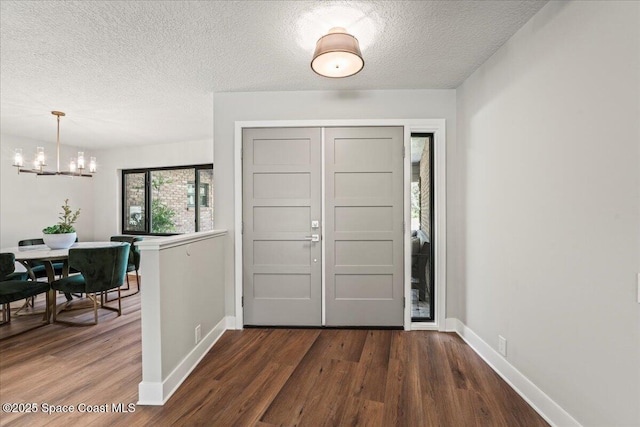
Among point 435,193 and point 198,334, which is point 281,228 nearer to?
point 198,334

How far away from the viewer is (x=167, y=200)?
5.42 m

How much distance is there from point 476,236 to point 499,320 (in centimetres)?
70

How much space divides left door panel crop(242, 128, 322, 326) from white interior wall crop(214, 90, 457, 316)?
0.16 meters

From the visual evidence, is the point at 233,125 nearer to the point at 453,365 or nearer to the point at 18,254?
the point at 18,254

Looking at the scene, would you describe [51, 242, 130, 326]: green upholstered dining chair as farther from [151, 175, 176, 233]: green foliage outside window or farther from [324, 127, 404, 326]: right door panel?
[324, 127, 404, 326]: right door panel

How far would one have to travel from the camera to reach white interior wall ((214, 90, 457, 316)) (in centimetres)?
291

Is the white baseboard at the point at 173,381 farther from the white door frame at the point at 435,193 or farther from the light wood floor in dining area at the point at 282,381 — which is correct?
the white door frame at the point at 435,193

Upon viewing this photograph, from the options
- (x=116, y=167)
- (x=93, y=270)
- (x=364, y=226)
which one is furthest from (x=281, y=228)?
(x=116, y=167)

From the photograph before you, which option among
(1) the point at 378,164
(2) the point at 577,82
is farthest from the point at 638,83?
(1) the point at 378,164

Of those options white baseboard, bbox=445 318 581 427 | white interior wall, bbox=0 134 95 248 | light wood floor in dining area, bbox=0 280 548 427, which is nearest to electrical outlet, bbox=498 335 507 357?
white baseboard, bbox=445 318 581 427

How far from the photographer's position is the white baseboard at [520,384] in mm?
1605

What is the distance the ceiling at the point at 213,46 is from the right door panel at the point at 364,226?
1.97 feet

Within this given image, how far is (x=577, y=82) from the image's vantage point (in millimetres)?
1521

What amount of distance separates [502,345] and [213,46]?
10.2ft
